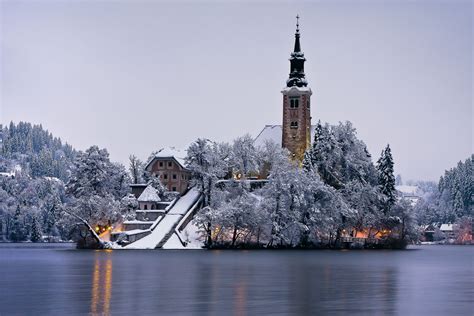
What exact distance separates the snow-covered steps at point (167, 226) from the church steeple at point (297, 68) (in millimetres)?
28539

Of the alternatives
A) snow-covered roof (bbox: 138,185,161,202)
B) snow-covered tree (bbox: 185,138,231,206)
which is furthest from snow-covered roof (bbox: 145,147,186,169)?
snow-covered tree (bbox: 185,138,231,206)

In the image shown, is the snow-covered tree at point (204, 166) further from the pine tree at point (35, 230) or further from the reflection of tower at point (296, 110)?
the pine tree at point (35, 230)

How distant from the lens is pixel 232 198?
4429 inches

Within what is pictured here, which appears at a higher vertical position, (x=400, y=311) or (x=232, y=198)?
(x=232, y=198)

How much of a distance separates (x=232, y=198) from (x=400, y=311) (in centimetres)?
7916

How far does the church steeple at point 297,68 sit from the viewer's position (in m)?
138

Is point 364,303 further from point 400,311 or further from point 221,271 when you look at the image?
point 221,271

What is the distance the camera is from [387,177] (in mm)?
116375

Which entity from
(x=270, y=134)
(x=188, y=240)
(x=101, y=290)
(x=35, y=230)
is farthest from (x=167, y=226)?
(x=101, y=290)

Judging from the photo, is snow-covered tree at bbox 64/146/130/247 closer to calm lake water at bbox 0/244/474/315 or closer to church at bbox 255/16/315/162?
church at bbox 255/16/315/162

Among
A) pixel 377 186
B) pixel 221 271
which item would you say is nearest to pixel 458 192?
pixel 377 186

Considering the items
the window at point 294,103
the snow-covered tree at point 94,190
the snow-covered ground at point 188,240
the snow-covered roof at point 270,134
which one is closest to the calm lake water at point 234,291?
the snow-covered tree at point 94,190

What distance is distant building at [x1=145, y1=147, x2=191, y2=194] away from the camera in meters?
130

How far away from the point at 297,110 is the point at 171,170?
23.9 meters
